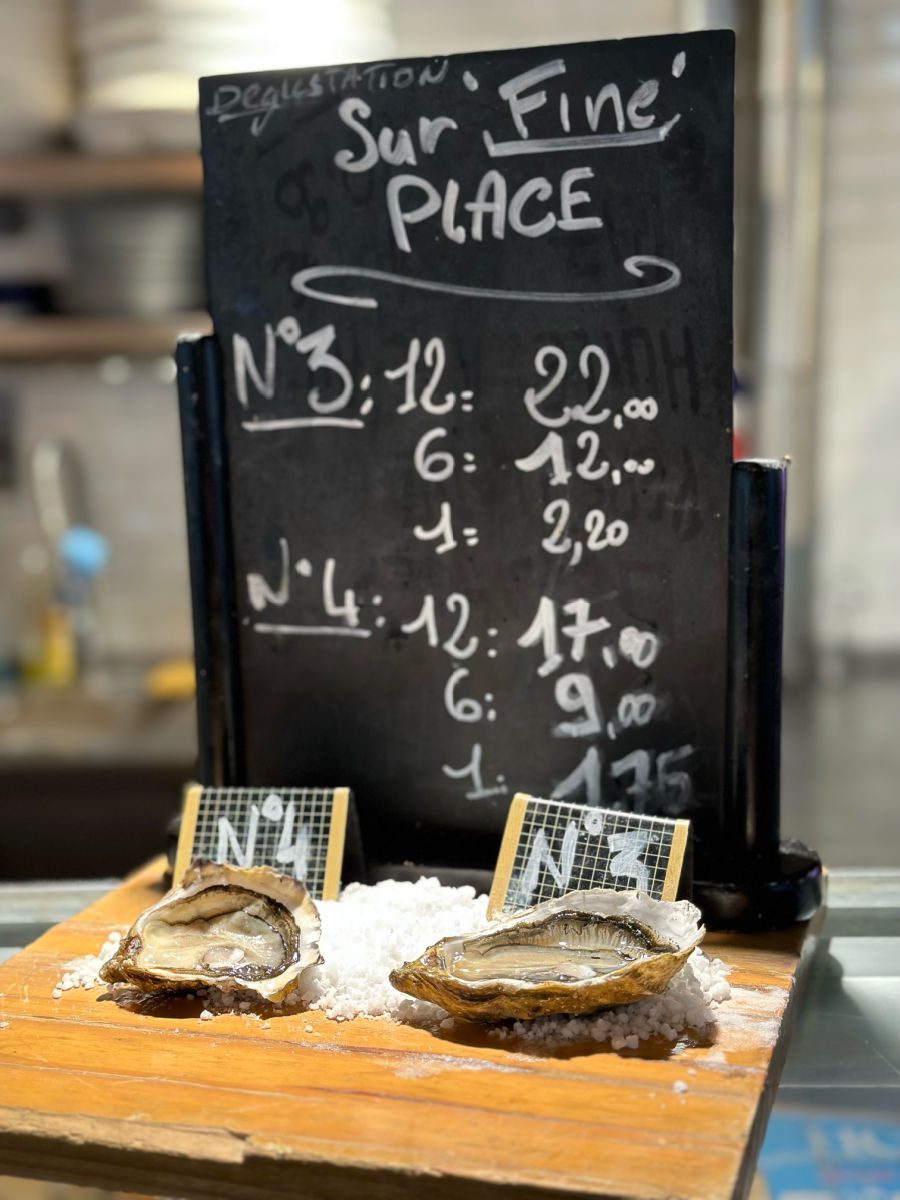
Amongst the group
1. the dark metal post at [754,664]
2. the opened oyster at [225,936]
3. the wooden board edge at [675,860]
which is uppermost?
the dark metal post at [754,664]

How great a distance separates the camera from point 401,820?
52.2 inches

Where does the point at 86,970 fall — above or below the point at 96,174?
below

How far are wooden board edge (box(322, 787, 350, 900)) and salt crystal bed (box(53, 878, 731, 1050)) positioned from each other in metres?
0.02

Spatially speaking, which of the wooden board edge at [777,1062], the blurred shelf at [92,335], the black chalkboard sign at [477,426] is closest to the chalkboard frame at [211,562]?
the black chalkboard sign at [477,426]

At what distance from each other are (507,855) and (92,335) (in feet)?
7.68

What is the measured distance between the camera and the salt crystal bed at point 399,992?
3.19 feet

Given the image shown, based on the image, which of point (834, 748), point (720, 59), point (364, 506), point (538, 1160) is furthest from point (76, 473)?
point (538, 1160)

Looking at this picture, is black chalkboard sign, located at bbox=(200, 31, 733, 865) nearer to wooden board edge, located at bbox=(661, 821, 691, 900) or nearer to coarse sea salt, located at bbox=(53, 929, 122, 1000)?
wooden board edge, located at bbox=(661, 821, 691, 900)

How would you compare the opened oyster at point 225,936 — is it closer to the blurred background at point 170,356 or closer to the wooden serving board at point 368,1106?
the wooden serving board at point 368,1106

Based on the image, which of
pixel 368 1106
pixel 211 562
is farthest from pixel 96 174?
pixel 368 1106

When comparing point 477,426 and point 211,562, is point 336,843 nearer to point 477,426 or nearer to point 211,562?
point 211,562

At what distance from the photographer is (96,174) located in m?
3.04

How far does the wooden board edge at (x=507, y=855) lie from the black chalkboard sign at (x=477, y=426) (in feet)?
0.30

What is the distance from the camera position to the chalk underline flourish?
46.1 inches
